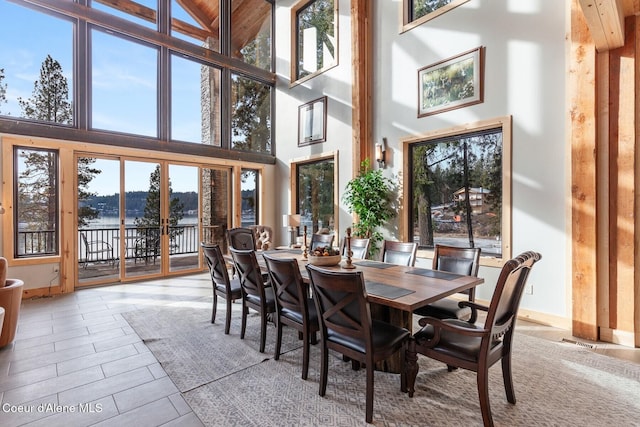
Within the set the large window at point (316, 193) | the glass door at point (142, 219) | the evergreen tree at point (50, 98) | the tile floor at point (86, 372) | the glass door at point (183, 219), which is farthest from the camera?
the large window at point (316, 193)

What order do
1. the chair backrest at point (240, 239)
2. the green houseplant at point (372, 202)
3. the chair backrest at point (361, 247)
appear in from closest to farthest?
the chair backrest at point (361, 247)
the green houseplant at point (372, 202)
the chair backrest at point (240, 239)

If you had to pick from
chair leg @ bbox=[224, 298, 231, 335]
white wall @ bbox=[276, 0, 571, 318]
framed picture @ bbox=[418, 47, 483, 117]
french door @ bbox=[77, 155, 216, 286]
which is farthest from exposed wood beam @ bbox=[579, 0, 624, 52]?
french door @ bbox=[77, 155, 216, 286]

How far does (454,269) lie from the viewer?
313 centimetres

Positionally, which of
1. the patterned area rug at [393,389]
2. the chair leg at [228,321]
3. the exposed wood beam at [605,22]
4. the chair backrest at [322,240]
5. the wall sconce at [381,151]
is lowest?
the patterned area rug at [393,389]

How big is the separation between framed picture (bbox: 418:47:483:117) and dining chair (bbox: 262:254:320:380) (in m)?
3.48

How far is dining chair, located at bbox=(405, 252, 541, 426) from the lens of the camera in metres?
1.80

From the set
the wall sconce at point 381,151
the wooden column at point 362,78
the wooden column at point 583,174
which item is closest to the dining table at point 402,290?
the wooden column at point 583,174

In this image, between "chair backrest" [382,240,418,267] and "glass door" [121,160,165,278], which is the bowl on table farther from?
"glass door" [121,160,165,278]

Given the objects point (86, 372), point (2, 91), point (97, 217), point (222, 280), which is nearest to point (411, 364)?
point (222, 280)

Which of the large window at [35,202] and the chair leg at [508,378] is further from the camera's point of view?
the large window at [35,202]

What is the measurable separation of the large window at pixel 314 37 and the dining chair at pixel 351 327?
17.9 feet

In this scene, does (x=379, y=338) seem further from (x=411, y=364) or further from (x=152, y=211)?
(x=152, y=211)

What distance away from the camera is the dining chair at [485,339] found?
1802 mm

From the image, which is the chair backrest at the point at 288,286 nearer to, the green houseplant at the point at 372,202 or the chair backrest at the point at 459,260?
the chair backrest at the point at 459,260
